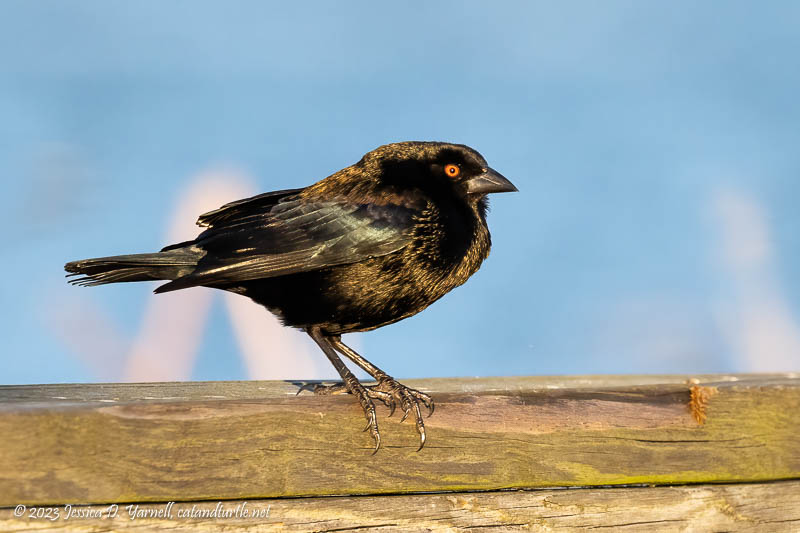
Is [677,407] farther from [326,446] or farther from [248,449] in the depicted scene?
[248,449]

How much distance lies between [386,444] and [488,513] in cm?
58

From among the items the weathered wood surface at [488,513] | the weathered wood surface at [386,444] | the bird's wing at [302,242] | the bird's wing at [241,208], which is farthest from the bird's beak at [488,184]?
the weathered wood surface at [488,513]

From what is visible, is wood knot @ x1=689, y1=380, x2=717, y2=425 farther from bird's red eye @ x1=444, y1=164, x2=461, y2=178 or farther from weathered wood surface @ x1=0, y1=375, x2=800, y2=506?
bird's red eye @ x1=444, y1=164, x2=461, y2=178

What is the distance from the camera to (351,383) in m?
4.27

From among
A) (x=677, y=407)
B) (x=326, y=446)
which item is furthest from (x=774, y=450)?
(x=326, y=446)

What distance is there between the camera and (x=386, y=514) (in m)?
3.68

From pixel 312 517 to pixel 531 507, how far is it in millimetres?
1045

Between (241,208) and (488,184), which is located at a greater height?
(488,184)

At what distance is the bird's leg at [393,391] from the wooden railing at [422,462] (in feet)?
0.18

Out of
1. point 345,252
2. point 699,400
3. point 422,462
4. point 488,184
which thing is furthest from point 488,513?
point 488,184

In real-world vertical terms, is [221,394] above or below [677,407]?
below

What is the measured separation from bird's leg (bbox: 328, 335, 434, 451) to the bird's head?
3.65ft

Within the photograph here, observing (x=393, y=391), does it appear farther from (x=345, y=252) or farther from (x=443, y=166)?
(x=443, y=166)

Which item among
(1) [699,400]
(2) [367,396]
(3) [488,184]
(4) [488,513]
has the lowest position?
(4) [488,513]
